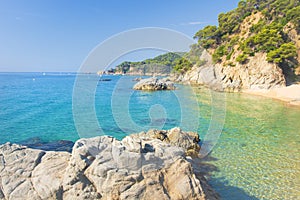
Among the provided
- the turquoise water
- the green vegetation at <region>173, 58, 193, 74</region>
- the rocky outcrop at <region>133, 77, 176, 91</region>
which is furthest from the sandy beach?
the green vegetation at <region>173, 58, 193, 74</region>

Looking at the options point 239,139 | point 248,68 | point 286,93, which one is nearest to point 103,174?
point 239,139

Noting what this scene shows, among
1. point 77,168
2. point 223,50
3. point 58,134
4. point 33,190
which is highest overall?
point 223,50

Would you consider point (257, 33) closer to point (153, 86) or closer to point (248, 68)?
point (248, 68)

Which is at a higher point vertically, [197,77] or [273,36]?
[273,36]

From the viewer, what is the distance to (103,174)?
4121mm

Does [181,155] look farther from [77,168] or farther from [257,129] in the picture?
[257,129]

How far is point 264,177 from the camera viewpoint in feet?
22.2

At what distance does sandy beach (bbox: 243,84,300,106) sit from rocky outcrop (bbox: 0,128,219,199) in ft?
76.8

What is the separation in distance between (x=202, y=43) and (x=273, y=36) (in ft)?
79.1

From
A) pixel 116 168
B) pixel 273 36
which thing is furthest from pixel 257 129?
pixel 273 36

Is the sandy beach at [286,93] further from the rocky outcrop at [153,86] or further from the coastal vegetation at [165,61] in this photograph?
the rocky outcrop at [153,86]

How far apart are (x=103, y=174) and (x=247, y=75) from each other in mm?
37302

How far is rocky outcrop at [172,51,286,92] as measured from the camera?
31473 mm

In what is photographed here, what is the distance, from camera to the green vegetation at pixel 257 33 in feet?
110
